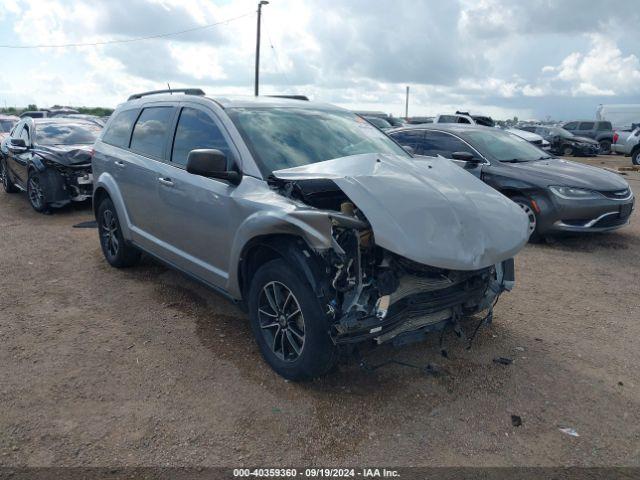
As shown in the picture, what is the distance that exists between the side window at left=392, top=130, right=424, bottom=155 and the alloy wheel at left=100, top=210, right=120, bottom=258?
4458mm

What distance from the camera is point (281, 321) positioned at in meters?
3.36

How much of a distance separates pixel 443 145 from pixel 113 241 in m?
4.86

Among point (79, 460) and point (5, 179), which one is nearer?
point (79, 460)

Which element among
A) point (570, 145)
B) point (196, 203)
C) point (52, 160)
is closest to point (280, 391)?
point (196, 203)

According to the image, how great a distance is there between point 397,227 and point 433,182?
0.68m

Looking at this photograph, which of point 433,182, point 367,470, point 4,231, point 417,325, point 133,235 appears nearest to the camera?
point 367,470

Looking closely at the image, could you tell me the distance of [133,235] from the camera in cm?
510

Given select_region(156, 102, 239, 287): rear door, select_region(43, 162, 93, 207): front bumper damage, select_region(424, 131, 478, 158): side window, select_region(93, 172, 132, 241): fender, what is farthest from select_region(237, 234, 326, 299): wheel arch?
select_region(43, 162, 93, 207): front bumper damage

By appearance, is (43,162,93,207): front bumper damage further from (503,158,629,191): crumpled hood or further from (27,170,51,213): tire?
(503,158,629,191): crumpled hood

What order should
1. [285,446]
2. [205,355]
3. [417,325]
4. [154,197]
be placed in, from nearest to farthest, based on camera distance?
[285,446], [417,325], [205,355], [154,197]

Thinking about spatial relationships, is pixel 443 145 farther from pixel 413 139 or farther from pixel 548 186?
pixel 548 186

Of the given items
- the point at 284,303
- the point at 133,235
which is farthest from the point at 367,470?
the point at 133,235

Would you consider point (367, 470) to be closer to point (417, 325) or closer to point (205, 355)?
point (417, 325)

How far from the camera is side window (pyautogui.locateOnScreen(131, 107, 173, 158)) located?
464cm
